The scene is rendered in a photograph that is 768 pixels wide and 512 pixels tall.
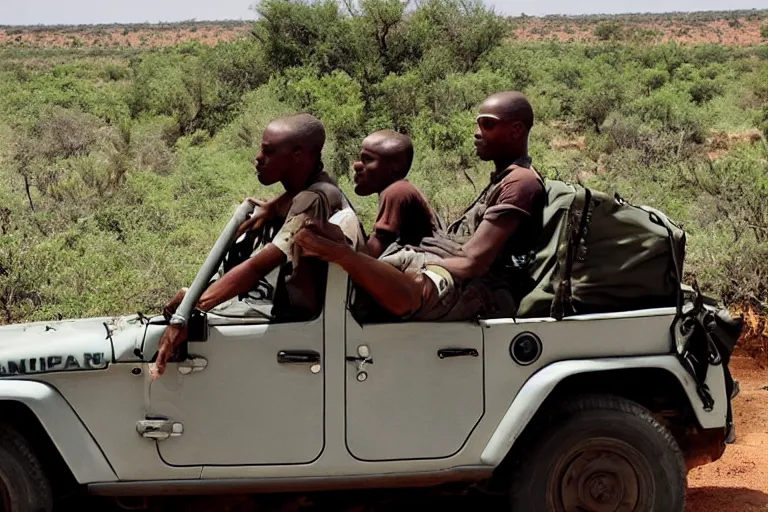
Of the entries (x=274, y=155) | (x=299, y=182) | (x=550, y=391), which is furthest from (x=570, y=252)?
(x=274, y=155)

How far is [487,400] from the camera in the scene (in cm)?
339

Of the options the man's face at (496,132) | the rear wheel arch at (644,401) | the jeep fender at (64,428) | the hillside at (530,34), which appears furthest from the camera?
the hillside at (530,34)

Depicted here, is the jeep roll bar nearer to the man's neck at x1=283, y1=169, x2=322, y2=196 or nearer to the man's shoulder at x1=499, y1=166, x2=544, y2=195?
the man's neck at x1=283, y1=169, x2=322, y2=196

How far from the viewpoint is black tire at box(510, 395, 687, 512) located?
11.4 ft

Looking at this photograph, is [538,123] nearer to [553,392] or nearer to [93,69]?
[553,392]

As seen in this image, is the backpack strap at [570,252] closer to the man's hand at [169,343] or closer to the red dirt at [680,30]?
the man's hand at [169,343]

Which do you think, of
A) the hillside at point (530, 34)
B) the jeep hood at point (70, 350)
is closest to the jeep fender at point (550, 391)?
the jeep hood at point (70, 350)

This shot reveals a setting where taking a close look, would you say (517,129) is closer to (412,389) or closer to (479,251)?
(479,251)

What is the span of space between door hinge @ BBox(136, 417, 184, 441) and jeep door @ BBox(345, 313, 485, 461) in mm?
635

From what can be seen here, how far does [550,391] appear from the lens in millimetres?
3379

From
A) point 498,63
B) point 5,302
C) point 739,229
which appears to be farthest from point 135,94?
point 739,229

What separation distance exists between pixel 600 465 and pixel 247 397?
1.39 metres

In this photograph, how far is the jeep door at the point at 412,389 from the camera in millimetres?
3312

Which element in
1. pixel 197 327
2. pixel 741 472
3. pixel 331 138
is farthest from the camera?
pixel 331 138
